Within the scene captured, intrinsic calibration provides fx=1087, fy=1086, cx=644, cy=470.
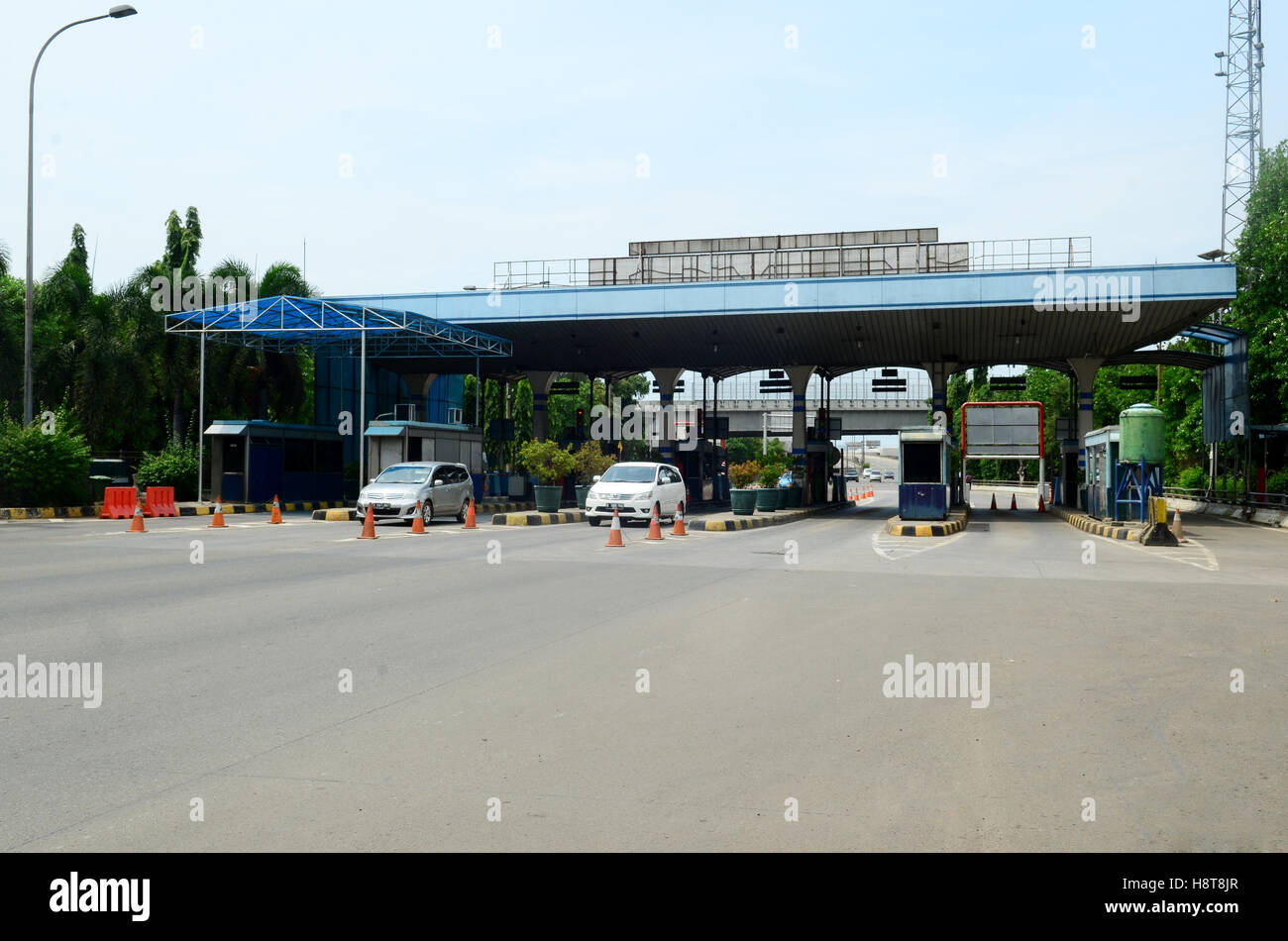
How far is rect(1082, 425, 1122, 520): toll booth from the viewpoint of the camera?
29.0 m

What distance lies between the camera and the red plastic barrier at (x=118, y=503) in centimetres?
2764

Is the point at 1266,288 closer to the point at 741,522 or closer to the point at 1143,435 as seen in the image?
the point at 1143,435

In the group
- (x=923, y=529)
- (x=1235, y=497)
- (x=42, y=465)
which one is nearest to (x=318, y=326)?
(x=42, y=465)

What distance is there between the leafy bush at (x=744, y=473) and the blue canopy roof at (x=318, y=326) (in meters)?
9.36

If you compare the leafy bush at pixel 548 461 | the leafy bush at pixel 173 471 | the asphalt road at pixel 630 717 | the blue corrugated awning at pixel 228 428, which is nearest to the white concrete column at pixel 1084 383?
the leafy bush at pixel 548 461

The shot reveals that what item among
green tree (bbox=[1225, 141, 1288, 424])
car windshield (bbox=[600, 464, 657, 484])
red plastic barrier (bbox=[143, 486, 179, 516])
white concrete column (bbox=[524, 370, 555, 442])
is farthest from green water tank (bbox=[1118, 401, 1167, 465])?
white concrete column (bbox=[524, 370, 555, 442])

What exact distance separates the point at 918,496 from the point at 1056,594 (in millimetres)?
15657

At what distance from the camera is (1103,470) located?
3056 cm

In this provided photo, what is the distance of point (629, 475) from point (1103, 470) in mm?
13546

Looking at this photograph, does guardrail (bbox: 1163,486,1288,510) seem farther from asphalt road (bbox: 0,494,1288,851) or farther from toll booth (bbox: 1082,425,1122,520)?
asphalt road (bbox: 0,494,1288,851)

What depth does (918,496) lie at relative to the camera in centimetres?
2825

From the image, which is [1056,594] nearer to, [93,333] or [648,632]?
[648,632]

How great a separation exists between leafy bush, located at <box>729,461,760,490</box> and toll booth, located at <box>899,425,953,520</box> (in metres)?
5.74
